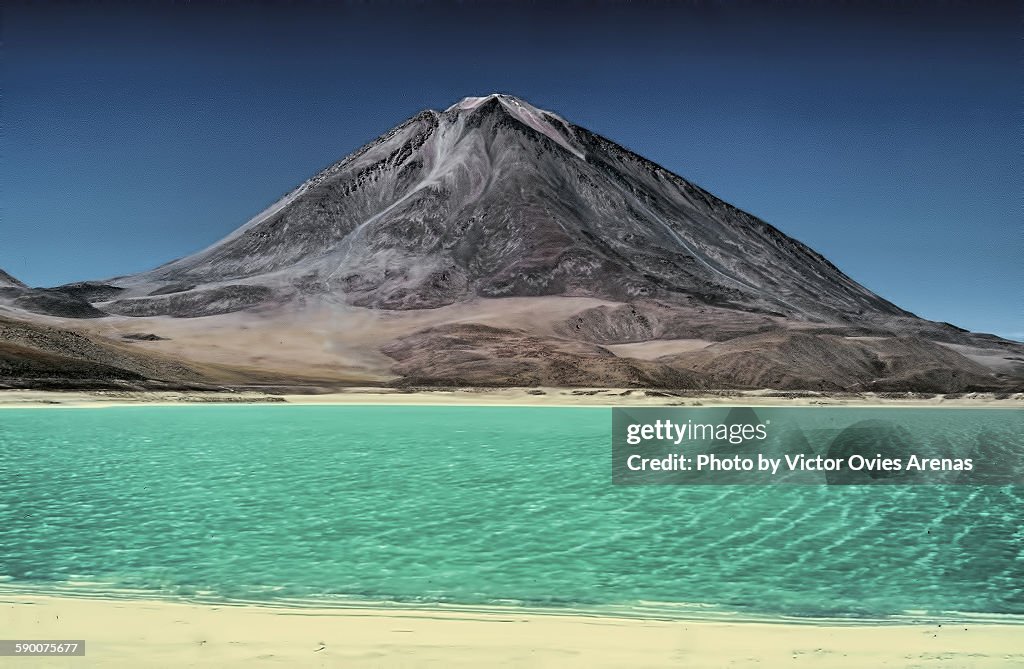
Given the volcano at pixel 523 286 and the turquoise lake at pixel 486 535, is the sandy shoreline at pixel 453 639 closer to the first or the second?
the turquoise lake at pixel 486 535

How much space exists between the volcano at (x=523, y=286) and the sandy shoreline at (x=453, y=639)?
60269 mm

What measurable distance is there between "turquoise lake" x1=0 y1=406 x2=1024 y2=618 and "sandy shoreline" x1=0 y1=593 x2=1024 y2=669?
71 centimetres

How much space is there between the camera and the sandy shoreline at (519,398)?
45163 mm

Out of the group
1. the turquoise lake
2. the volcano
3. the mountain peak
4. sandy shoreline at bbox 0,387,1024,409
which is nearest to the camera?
the turquoise lake

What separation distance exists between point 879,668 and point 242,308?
385 feet

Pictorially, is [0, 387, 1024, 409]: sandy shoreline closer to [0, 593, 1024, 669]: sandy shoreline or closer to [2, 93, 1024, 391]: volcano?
[2, 93, 1024, 391]: volcano

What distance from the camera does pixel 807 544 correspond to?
485 inches

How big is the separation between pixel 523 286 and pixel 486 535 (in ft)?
375

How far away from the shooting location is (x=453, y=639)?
748 centimetres

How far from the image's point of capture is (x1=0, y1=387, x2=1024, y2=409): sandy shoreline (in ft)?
148

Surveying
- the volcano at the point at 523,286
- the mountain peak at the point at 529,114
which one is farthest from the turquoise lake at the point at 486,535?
the mountain peak at the point at 529,114

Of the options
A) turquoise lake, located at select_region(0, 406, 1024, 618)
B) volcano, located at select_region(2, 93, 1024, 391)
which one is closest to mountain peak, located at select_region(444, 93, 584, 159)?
volcano, located at select_region(2, 93, 1024, 391)

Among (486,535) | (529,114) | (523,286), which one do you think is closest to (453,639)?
(486,535)

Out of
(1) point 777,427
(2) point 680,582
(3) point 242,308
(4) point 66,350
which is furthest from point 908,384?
(3) point 242,308
